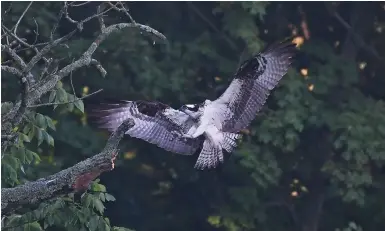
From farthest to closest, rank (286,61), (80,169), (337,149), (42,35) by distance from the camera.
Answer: (337,149), (42,35), (286,61), (80,169)

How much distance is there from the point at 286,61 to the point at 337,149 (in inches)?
175

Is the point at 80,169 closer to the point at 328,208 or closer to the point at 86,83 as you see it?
the point at 86,83

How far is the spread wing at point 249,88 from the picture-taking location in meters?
9.35

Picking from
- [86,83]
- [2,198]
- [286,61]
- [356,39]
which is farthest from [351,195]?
[2,198]

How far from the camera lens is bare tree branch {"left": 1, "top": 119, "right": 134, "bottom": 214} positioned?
24.2 ft

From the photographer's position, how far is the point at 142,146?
14.3 m

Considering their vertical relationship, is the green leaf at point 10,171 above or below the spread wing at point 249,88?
below

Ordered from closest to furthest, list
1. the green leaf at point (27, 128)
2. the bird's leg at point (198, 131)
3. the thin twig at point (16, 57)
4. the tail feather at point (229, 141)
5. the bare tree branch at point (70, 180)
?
the bare tree branch at point (70, 180), the thin twig at point (16, 57), the green leaf at point (27, 128), the bird's leg at point (198, 131), the tail feather at point (229, 141)

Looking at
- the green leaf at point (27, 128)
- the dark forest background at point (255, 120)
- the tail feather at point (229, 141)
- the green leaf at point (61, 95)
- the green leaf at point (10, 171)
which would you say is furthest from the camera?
the dark forest background at point (255, 120)

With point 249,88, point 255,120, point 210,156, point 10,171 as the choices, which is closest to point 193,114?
point 210,156

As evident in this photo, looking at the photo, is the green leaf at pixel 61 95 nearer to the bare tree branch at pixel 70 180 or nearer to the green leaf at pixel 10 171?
the green leaf at pixel 10 171

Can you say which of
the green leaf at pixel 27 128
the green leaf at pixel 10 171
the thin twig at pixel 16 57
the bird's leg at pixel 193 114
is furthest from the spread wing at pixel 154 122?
the thin twig at pixel 16 57

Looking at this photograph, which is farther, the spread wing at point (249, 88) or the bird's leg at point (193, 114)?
the spread wing at point (249, 88)

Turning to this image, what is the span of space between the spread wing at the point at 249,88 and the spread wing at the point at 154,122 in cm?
29
